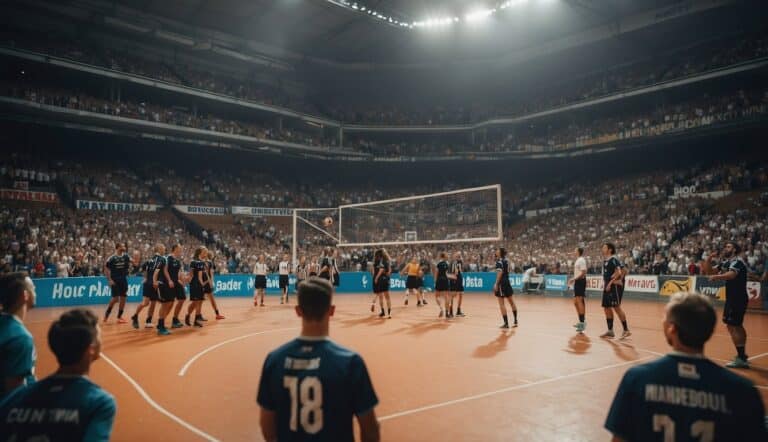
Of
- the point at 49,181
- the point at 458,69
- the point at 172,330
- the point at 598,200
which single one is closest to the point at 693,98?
Result: the point at 598,200

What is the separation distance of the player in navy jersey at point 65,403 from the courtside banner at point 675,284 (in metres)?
22.8

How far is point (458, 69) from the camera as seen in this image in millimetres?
44250

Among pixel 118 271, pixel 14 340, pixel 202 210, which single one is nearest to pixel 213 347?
pixel 118 271

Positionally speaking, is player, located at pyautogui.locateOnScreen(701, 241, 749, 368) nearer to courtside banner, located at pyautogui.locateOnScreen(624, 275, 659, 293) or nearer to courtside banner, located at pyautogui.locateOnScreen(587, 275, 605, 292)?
courtside banner, located at pyautogui.locateOnScreen(624, 275, 659, 293)

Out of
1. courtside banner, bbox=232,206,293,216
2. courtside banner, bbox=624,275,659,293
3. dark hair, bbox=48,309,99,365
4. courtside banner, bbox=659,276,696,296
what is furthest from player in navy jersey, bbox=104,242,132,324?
courtside banner, bbox=232,206,293,216

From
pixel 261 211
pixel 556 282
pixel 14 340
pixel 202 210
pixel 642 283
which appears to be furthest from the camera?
pixel 261 211

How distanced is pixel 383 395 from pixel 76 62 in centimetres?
3351

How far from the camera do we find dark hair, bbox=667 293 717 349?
2277 mm

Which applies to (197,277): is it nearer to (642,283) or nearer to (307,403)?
(307,403)

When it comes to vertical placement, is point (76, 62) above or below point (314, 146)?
above

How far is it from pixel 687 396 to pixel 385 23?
37.2 meters

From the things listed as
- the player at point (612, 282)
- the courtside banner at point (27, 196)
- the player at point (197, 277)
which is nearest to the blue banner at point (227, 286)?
the player at point (197, 277)

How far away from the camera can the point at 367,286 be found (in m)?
29.6

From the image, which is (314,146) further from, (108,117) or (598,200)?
(598,200)
